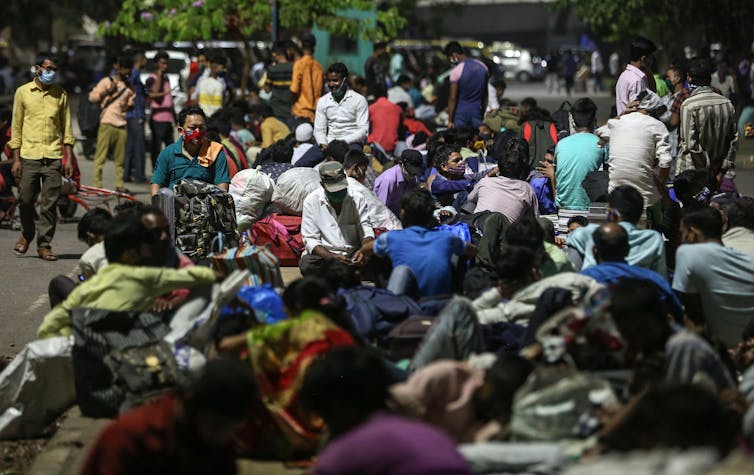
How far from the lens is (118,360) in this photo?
22.8 feet

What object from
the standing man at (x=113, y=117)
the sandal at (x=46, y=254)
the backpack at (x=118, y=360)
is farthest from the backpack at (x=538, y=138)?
the backpack at (x=118, y=360)

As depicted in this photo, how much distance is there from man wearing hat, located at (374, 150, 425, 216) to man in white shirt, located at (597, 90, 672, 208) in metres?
1.78

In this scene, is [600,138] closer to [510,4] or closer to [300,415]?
[300,415]

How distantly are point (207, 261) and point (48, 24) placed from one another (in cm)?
5105

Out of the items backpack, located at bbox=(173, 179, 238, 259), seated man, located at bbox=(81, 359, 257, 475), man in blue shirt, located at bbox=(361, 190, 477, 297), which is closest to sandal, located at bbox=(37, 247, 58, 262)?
backpack, located at bbox=(173, 179, 238, 259)

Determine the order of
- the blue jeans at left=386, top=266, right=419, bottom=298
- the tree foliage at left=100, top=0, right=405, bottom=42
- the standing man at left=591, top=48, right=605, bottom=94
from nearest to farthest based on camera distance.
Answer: the blue jeans at left=386, top=266, right=419, bottom=298 < the tree foliage at left=100, top=0, right=405, bottom=42 < the standing man at left=591, top=48, right=605, bottom=94

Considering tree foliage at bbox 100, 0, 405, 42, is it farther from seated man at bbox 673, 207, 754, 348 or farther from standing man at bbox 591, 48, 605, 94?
standing man at bbox 591, 48, 605, 94

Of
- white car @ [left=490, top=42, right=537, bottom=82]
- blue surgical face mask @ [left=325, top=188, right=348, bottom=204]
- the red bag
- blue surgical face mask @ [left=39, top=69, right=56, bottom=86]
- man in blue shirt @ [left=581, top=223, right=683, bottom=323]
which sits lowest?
white car @ [left=490, top=42, right=537, bottom=82]

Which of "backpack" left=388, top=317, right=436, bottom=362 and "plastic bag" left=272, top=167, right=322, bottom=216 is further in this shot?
"plastic bag" left=272, top=167, right=322, bottom=216

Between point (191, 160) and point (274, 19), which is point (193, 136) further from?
point (274, 19)

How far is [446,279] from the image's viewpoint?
27.5 feet

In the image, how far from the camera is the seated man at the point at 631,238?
323 inches

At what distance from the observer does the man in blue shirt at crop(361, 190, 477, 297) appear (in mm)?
8289

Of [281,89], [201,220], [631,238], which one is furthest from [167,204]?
[281,89]
